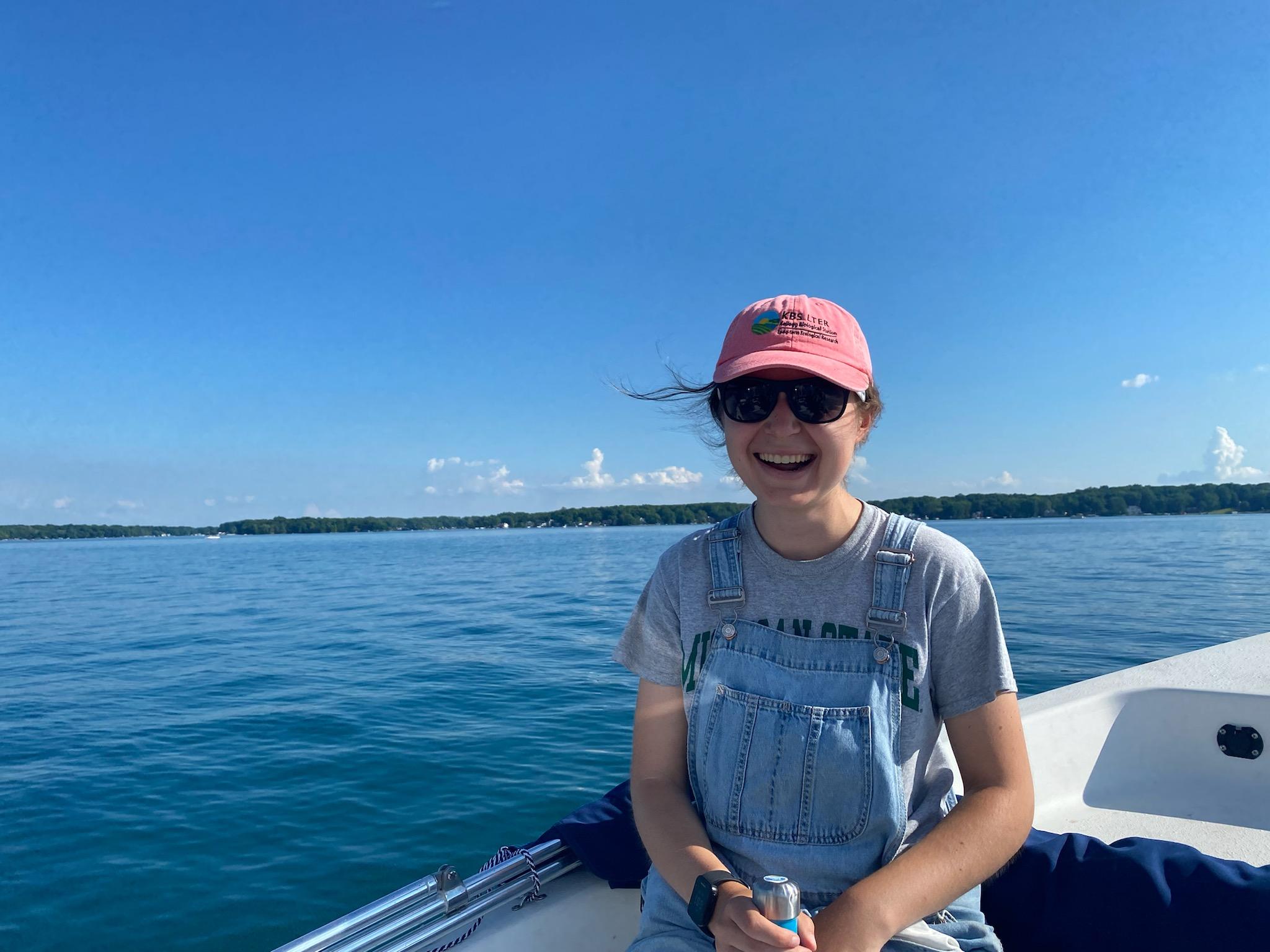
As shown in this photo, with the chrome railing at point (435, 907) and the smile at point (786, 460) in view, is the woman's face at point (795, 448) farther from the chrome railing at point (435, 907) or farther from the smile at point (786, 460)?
the chrome railing at point (435, 907)

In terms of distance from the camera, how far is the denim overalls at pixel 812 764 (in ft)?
4.61

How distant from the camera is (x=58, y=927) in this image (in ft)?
12.6

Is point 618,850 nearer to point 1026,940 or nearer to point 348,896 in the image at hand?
point 1026,940

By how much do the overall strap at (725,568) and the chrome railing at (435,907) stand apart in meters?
0.93

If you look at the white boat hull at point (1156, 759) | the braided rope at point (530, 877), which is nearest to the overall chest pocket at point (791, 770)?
the braided rope at point (530, 877)

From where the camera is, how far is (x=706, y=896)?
1.33m

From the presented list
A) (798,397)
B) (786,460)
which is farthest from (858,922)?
(798,397)

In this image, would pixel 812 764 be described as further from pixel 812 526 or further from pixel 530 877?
pixel 530 877

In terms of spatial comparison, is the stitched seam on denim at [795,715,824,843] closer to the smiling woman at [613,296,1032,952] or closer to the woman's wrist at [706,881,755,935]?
the smiling woman at [613,296,1032,952]

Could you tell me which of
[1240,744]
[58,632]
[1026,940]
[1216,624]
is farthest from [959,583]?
[58,632]

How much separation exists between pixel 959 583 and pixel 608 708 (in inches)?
255

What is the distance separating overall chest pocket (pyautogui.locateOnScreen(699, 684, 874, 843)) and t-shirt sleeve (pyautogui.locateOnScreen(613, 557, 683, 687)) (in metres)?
0.17

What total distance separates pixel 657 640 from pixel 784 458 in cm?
49

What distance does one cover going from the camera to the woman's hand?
1204 millimetres
